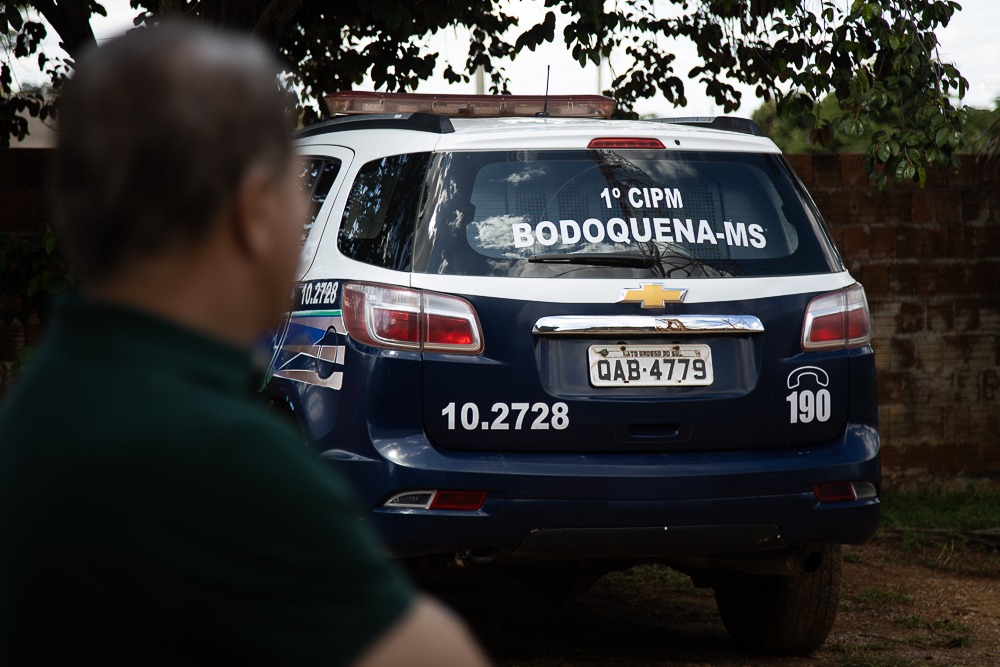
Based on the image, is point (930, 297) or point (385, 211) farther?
point (930, 297)

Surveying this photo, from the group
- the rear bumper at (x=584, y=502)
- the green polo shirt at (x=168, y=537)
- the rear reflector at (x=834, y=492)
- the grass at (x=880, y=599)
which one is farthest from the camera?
the grass at (x=880, y=599)

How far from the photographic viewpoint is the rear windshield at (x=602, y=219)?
4.02m

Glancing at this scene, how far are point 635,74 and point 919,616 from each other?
14.3 feet

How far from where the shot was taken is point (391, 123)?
448 cm

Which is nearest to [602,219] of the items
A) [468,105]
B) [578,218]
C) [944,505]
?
[578,218]

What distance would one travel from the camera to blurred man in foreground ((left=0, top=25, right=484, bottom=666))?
0.95 meters

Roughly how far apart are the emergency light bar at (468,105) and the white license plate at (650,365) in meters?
1.46

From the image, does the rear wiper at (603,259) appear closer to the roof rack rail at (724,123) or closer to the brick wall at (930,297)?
the roof rack rail at (724,123)

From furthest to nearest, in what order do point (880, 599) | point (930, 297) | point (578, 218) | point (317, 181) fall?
point (930, 297)
point (880, 599)
point (317, 181)
point (578, 218)

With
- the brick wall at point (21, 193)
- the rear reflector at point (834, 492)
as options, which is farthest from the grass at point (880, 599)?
the brick wall at point (21, 193)

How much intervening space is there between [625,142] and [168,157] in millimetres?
3352

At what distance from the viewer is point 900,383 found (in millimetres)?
8445

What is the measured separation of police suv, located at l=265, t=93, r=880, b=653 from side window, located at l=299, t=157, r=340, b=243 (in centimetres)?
27

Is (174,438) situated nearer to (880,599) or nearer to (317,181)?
(317,181)
